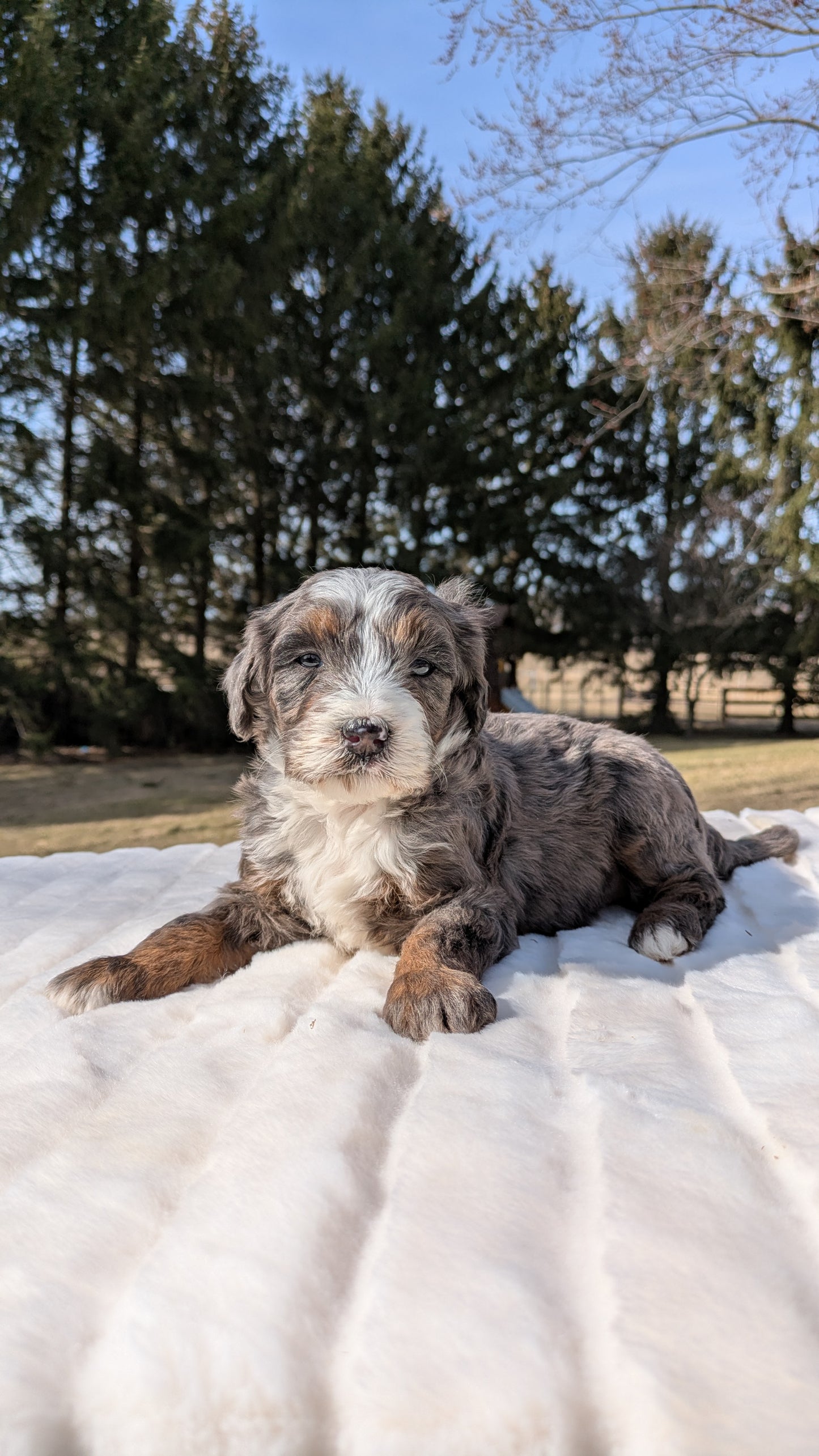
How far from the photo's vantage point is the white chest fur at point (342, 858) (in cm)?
321

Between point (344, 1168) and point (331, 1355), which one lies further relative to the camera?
point (344, 1168)

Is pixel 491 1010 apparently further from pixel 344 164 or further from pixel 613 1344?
pixel 344 164

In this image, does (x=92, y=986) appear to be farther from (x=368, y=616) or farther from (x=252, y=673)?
(x=368, y=616)

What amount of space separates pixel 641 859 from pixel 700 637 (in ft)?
72.7

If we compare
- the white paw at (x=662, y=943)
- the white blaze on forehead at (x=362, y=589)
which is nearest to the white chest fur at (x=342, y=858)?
the white blaze on forehead at (x=362, y=589)

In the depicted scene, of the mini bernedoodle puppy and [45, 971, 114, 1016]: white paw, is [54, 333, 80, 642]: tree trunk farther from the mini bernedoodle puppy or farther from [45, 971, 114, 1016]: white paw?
[45, 971, 114, 1016]: white paw

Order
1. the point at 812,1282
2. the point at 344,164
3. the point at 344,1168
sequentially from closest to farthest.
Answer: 1. the point at 812,1282
2. the point at 344,1168
3. the point at 344,164

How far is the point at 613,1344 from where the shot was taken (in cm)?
146

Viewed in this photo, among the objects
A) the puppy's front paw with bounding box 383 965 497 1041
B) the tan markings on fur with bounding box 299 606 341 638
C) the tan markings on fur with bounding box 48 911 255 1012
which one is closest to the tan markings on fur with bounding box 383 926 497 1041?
the puppy's front paw with bounding box 383 965 497 1041

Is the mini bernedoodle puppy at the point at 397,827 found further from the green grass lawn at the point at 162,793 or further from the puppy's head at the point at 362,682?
the green grass lawn at the point at 162,793

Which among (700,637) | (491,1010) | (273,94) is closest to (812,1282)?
(491,1010)

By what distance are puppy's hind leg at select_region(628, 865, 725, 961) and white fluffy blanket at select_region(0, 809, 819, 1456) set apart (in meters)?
0.49

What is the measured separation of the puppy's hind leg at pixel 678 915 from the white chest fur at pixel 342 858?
97 centimetres

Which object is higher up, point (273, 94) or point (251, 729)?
point (273, 94)
